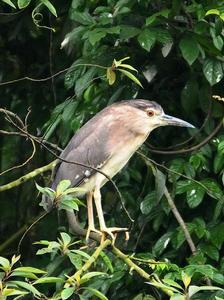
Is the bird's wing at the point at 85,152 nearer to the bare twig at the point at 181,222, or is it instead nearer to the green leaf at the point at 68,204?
the bare twig at the point at 181,222

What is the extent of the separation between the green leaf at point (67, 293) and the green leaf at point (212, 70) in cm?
167

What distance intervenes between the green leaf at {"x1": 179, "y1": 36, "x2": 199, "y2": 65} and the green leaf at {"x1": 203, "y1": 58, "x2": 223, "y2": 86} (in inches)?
6.0

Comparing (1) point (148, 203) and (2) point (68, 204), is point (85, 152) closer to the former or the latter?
(1) point (148, 203)

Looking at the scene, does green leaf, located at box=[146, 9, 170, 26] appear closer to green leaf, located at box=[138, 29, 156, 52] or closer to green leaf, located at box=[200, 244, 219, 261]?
green leaf, located at box=[138, 29, 156, 52]

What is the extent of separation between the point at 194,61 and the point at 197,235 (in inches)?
29.3

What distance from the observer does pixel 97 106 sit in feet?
Answer: 15.0

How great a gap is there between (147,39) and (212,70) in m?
0.34

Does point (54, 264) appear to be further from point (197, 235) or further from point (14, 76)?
point (14, 76)

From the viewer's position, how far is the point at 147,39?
13.8ft

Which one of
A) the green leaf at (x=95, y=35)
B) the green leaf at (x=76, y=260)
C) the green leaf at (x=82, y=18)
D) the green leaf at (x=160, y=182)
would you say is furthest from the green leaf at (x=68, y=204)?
the green leaf at (x=82, y=18)

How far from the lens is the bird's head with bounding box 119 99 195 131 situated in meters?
3.99

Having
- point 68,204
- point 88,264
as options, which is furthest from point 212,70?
point 68,204

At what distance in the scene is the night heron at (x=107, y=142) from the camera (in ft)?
13.3

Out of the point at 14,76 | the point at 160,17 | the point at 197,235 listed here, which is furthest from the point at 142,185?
the point at 14,76
